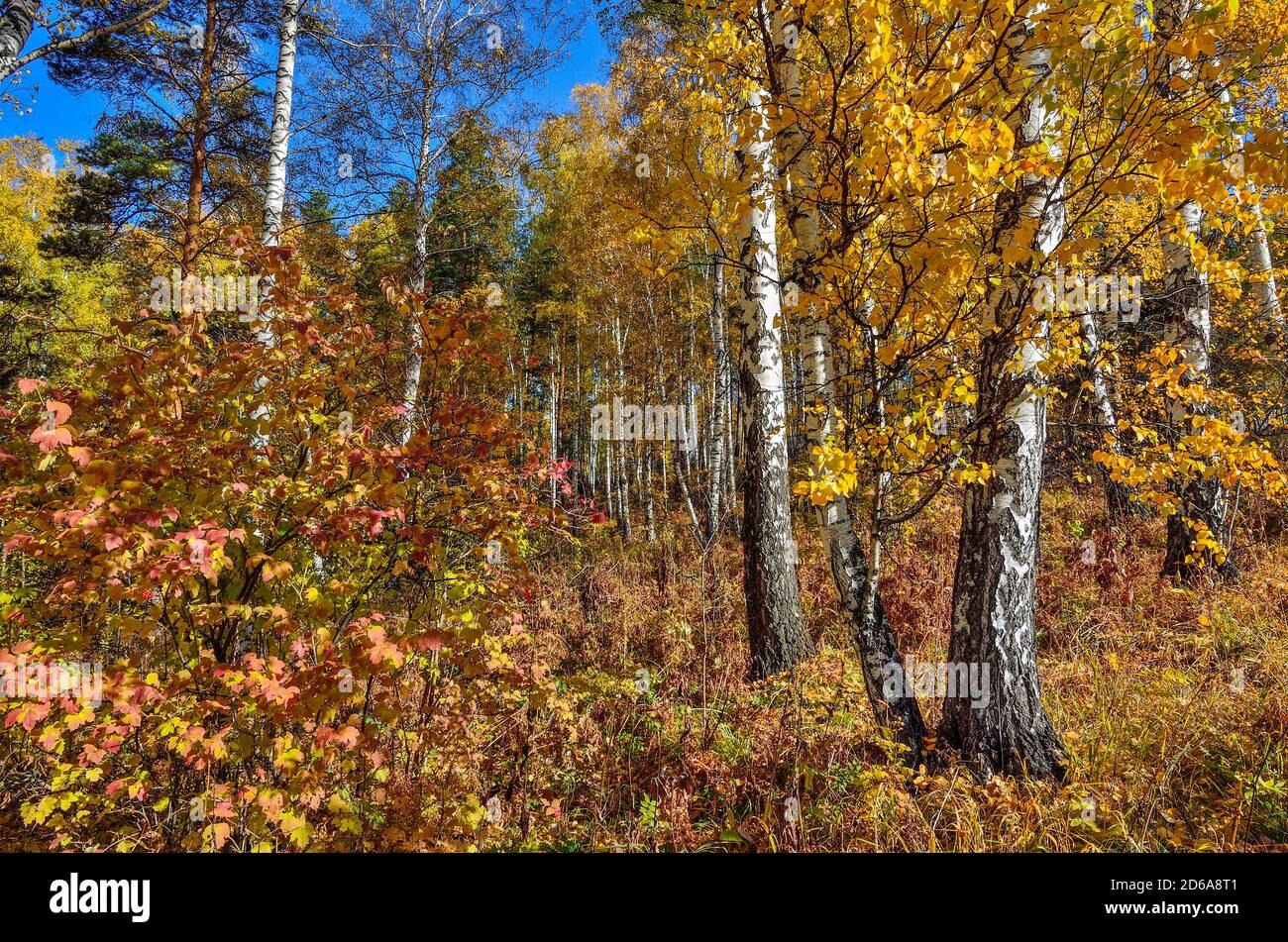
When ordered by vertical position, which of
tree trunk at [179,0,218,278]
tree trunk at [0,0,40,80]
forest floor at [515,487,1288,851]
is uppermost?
tree trunk at [179,0,218,278]

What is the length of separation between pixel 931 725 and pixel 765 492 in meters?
2.03

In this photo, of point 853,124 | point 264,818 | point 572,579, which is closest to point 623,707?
point 264,818

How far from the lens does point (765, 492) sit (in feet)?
15.3

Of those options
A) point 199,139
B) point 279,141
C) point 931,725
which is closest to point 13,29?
point 279,141

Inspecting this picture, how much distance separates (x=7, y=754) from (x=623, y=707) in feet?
11.1

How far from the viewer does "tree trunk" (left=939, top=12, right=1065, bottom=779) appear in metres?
2.80

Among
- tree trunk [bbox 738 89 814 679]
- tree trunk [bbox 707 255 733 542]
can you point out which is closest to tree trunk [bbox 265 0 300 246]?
tree trunk [bbox 738 89 814 679]

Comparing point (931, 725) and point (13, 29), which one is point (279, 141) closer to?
point (13, 29)

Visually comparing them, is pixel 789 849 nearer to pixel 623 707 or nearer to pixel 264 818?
pixel 623 707

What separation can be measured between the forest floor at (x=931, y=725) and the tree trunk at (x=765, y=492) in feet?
1.03

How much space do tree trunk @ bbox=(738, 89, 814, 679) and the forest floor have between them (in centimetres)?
31

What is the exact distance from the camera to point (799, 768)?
9.70ft
